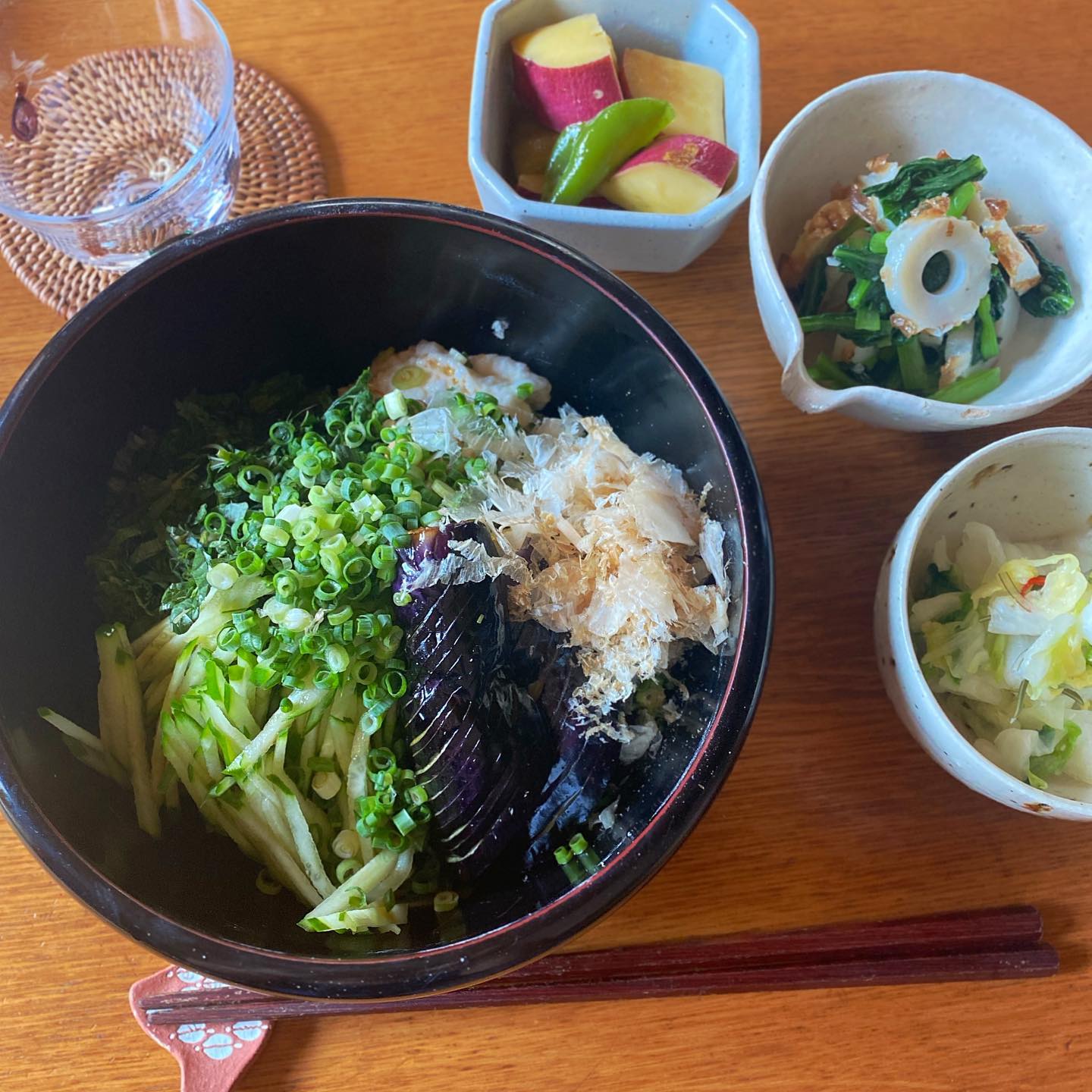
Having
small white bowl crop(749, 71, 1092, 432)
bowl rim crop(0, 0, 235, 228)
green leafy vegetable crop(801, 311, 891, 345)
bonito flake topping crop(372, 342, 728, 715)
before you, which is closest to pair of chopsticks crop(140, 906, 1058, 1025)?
bonito flake topping crop(372, 342, 728, 715)

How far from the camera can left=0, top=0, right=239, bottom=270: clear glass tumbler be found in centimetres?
120

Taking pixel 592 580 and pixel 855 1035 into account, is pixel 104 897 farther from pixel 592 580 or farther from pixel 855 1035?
pixel 855 1035

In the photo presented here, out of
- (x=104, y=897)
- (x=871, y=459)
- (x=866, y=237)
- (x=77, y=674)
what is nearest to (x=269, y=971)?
(x=104, y=897)

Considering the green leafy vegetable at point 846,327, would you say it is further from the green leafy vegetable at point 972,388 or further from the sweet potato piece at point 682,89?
the sweet potato piece at point 682,89

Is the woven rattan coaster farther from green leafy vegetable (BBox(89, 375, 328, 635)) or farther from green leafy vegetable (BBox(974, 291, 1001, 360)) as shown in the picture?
green leafy vegetable (BBox(974, 291, 1001, 360))

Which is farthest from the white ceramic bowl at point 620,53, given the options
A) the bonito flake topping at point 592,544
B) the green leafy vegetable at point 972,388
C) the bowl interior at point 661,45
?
the green leafy vegetable at point 972,388

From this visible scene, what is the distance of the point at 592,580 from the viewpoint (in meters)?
0.90

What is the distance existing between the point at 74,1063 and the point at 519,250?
3.23 ft

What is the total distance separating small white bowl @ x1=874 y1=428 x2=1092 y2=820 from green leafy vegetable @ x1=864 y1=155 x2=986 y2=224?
324 millimetres

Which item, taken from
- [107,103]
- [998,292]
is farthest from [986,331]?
[107,103]

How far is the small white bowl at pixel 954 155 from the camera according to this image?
97cm

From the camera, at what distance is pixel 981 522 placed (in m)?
1.01

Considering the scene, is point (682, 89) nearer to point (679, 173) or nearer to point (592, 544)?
point (679, 173)

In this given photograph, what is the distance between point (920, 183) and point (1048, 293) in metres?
0.20
